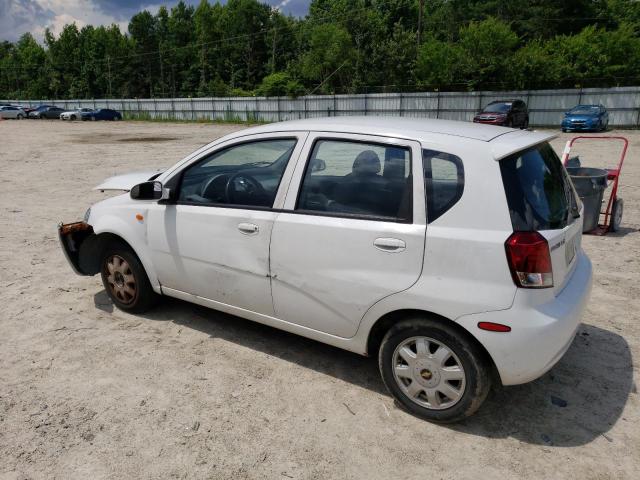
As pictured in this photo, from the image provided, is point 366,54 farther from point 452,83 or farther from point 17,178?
point 17,178

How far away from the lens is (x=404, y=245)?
9.56 feet

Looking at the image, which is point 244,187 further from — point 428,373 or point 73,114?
point 73,114

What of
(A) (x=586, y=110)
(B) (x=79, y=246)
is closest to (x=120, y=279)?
(B) (x=79, y=246)

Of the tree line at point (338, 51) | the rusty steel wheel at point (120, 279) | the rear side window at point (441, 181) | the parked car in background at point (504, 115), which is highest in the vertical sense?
the tree line at point (338, 51)

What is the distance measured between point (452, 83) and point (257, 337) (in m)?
39.1

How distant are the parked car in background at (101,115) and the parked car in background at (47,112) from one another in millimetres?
5105

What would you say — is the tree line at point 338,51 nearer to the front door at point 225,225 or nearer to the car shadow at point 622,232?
the car shadow at point 622,232

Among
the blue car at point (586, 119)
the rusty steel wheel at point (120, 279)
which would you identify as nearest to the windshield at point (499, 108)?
the blue car at point (586, 119)

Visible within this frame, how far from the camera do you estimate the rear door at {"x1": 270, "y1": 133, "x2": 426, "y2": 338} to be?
9.72 ft

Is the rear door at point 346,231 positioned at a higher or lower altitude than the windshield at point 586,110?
lower

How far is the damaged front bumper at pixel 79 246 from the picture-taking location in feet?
15.4

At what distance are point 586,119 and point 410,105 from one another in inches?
530

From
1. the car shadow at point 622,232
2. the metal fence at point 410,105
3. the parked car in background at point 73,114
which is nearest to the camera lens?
the car shadow at point 622,232

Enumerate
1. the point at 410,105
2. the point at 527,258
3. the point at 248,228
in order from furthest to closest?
the point at 410,105
the point at 248,228
the point at 527,258
